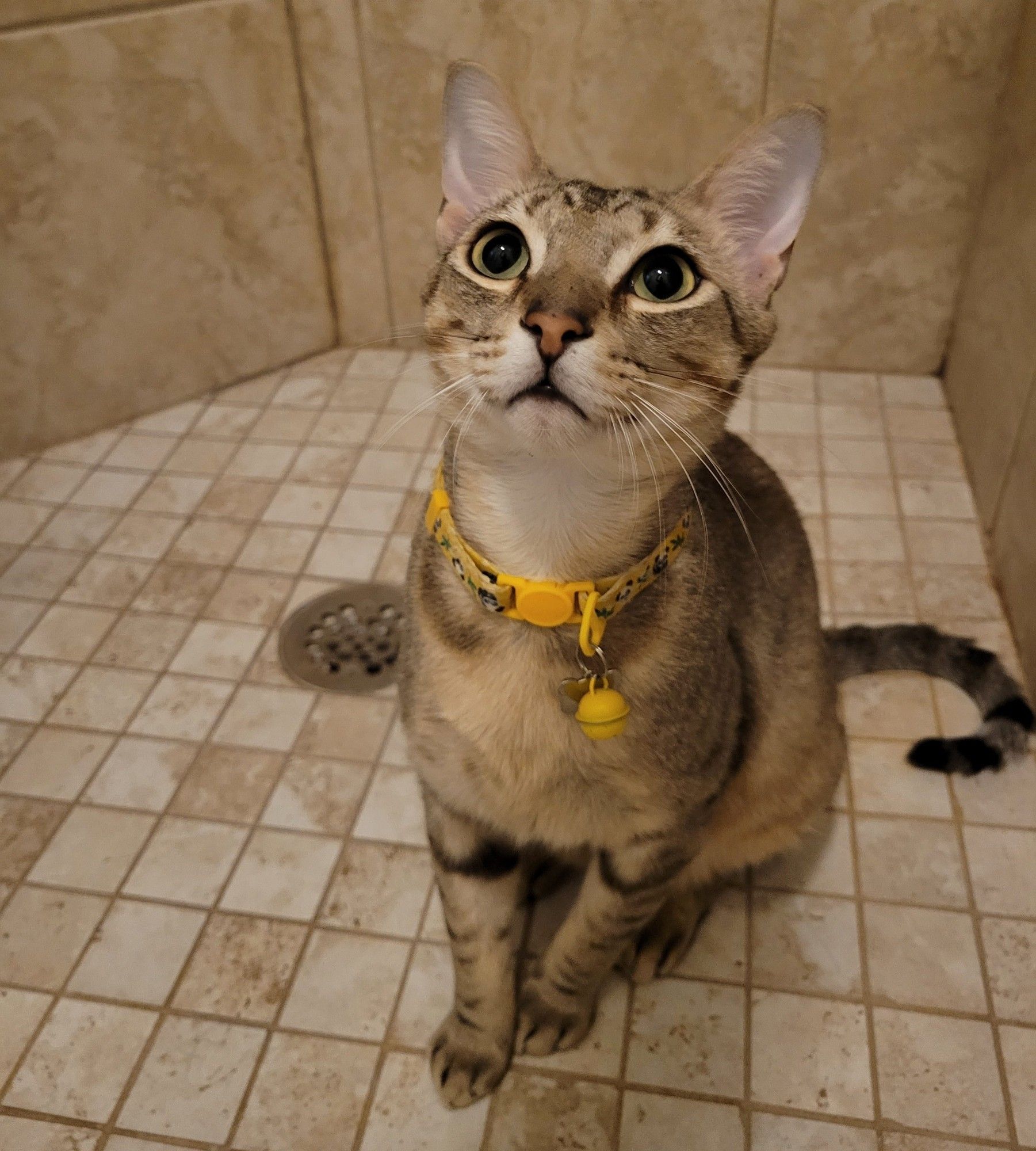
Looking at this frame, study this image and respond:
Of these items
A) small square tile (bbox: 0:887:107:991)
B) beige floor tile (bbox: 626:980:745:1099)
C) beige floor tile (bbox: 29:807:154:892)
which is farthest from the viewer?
beige floor tile (bbox: 29:807:154:892)

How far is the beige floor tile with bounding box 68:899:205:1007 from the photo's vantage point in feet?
4.15

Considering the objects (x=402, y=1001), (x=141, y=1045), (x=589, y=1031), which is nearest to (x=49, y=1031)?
(x=141, y=1045)

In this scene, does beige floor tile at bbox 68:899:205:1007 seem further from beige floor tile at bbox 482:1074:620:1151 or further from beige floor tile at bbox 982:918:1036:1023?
beige floor tile at bbox 982:918:1036:1023

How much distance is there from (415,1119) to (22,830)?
73 centimetres

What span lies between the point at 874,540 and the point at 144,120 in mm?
1731

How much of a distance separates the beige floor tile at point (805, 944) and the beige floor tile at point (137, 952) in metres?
0.77

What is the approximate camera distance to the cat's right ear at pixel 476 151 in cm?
100

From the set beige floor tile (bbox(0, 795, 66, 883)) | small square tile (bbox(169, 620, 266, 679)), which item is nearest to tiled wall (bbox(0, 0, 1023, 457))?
small square tile (bbox(169, 620, 266, 679))

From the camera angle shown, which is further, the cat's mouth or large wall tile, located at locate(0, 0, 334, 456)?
large wall tile, located at locate(0, 0, 334, 456)

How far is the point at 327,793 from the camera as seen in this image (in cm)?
149

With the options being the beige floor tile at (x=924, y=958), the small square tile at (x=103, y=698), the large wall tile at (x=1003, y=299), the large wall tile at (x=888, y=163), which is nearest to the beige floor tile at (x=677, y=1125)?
the beige floor tile at (x=924, y=958)

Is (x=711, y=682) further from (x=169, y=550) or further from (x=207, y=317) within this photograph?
(x=207, y=317)

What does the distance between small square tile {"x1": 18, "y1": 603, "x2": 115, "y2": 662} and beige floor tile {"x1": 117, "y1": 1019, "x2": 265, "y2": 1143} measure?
0.74m

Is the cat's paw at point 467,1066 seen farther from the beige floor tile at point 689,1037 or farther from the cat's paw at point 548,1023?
the beige floor tile at point 689,1037
